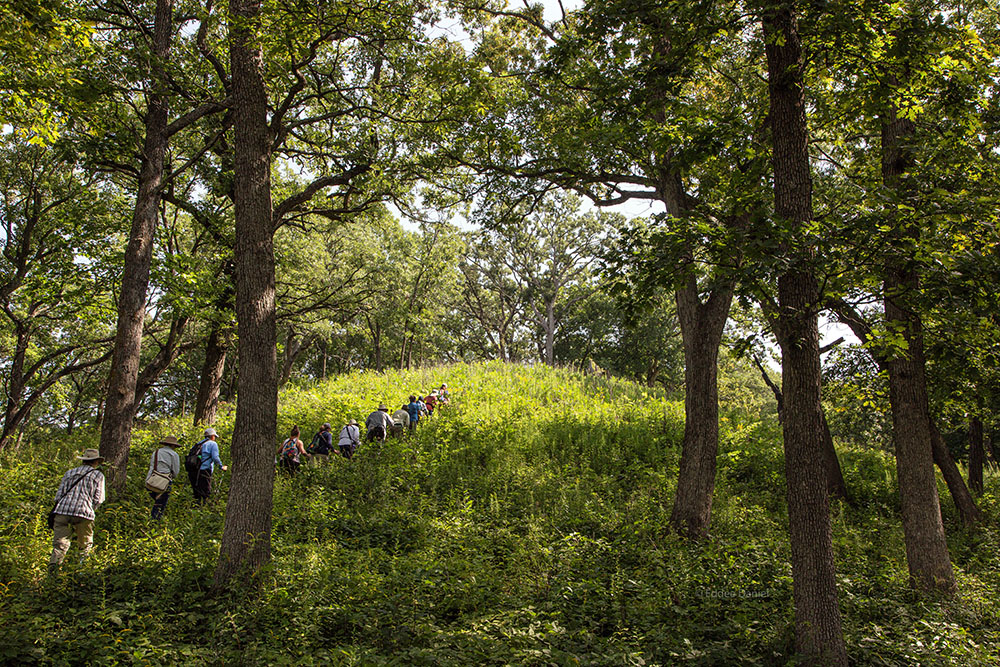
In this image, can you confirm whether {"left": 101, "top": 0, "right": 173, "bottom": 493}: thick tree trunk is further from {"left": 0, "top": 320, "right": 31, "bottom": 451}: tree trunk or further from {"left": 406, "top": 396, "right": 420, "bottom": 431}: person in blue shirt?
{"left": 0, "top": 320, "right": 31, "bottom": 451}: tree trunk

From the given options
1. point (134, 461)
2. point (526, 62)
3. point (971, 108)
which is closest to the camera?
point (971, 108)

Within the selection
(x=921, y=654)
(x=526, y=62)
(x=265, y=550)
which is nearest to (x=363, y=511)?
(x=265, y=550)

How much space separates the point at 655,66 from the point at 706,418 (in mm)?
5817

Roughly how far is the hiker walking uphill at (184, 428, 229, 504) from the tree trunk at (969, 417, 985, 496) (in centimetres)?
1965

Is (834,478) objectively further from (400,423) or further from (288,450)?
(288,450)

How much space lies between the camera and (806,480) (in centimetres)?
540

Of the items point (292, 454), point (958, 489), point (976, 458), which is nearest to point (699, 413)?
point (958, 489)

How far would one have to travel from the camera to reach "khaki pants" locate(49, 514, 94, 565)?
7077mm

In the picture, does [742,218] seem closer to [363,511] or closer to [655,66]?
[655,66]

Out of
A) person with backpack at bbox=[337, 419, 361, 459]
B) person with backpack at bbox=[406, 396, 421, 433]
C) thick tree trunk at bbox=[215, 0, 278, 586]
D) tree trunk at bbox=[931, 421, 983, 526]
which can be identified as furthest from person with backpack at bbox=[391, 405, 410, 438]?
tree trunk at bbox=[931, 421, 983, 526]

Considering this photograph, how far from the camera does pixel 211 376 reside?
16.1 m

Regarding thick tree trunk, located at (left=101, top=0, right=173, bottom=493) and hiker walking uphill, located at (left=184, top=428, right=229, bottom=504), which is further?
hiker walking uphill, located at (left=184, top=428, right=229, bottom=504)

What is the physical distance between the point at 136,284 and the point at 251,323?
16.3 feet

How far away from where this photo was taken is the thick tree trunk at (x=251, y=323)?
6.77 m
